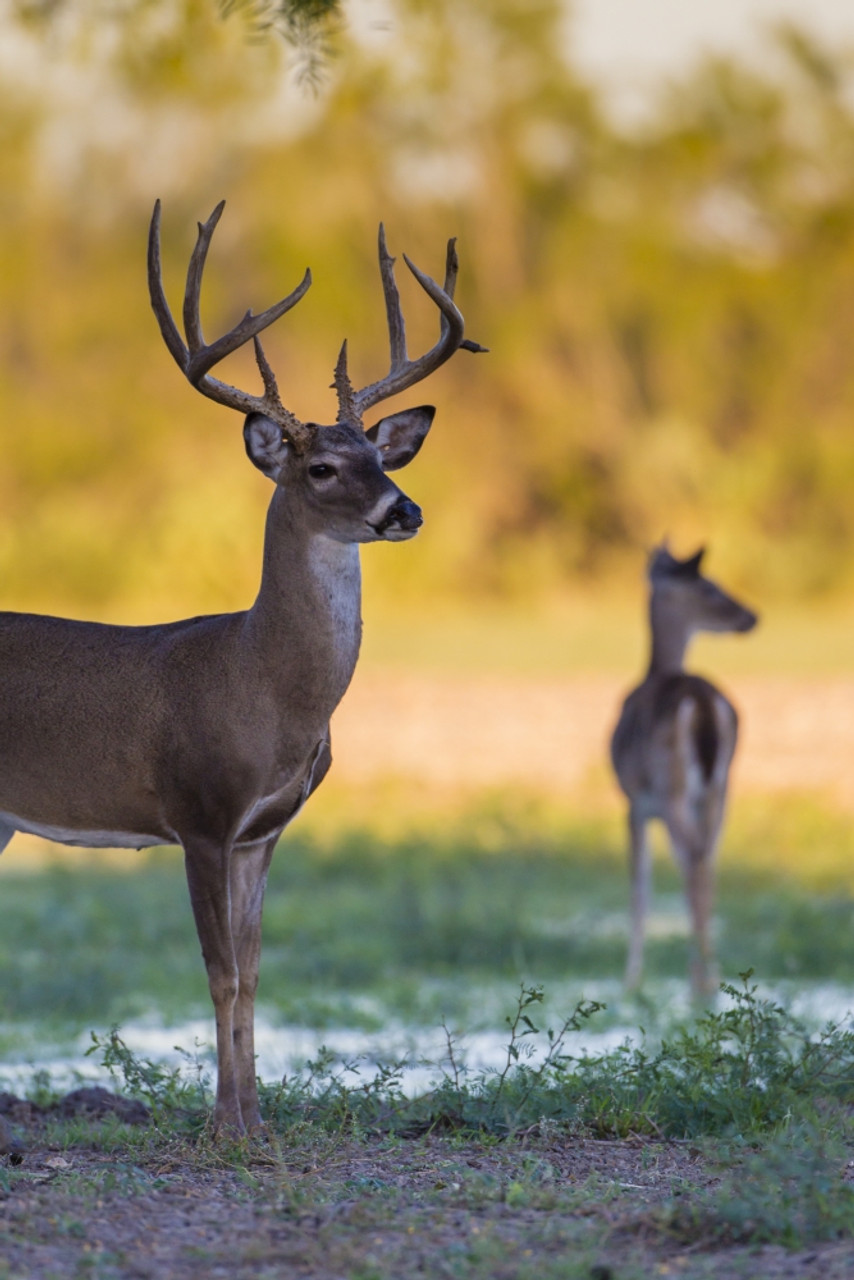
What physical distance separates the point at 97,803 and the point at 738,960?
5.68 metres

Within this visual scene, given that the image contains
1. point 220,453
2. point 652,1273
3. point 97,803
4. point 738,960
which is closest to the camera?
point 652,1273

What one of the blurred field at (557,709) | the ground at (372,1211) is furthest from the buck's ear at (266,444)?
the blurred field at (557,709)

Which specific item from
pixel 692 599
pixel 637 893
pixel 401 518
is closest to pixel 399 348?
pixel 401 518

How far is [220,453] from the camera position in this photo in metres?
43.1

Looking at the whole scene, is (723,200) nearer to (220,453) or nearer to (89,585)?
(220,453)

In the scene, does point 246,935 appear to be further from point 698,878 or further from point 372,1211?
point 698,878

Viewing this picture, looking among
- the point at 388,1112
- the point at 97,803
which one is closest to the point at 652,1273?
the point at 388,1112

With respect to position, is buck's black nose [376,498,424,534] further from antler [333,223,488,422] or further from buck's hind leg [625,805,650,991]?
buck's hind leg [625,805,650,991]

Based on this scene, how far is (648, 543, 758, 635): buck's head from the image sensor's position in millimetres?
12516

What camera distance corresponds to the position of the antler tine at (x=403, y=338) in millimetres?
6281

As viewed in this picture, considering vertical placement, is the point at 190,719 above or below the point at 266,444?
below

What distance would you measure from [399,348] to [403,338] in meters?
0.09

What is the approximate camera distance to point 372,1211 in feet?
15.8

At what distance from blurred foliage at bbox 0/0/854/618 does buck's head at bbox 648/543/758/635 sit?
2849 centimetres
